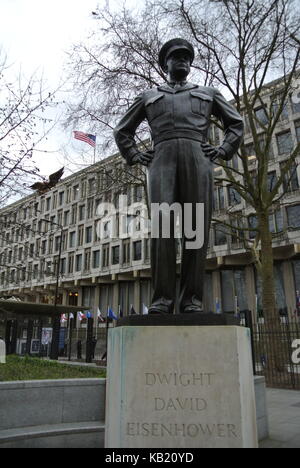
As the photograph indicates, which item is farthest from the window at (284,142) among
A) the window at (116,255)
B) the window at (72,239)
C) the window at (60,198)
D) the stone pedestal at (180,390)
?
the window at (60,198)

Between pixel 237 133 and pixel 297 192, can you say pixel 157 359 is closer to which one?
pixel 237 133

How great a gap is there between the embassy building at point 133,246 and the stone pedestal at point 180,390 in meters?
15.8

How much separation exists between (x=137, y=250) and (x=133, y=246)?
0.77 metres

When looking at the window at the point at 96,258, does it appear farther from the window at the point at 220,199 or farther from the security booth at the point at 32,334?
the security booth at the point at 32,334

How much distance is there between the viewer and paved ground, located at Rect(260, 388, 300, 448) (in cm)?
574

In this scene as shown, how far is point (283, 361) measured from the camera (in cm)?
1380

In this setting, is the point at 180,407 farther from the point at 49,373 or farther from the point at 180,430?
the point at 49,373

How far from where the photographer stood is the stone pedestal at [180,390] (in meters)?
2.90

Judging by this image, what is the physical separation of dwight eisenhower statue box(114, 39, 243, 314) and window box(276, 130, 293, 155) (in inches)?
1303

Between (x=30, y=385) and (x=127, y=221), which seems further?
(x=127, y=221)

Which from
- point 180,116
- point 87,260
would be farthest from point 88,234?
point 180,116

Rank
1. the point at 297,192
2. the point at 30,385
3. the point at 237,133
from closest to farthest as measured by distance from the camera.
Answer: the point at 237,133 < the point at 30,385 < the point at 297,192

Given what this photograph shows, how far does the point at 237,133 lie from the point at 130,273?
42880 millimetres
